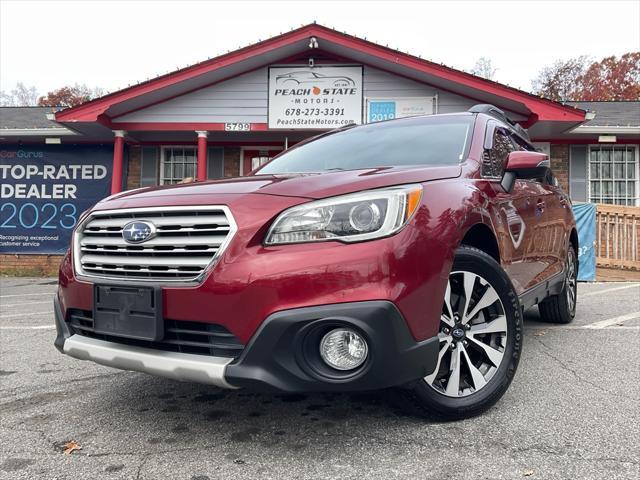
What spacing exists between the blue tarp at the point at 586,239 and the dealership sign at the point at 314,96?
4416 millimetres

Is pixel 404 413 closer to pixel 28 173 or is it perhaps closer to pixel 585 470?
pixel 585 470

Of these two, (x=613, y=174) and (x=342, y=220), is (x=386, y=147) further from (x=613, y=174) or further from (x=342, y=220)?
(x=613, y=174)

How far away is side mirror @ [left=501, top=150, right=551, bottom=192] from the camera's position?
289 centimetres

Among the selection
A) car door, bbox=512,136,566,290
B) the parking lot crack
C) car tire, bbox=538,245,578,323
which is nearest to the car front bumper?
the parking lot crack

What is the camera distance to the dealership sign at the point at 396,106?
32.6 ft

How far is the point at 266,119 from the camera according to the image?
33.2 ft

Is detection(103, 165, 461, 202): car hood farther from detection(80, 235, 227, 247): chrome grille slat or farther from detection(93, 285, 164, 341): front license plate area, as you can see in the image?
detection(93, 285, 164, 341): front license plate area

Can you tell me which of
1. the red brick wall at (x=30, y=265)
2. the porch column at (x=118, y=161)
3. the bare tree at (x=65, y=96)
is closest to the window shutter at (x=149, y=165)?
the porch column at (x=118, y=161)

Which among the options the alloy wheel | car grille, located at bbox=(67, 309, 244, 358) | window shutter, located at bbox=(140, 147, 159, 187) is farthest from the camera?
window shutter, located at bbox=(140, 147, 159, 187)

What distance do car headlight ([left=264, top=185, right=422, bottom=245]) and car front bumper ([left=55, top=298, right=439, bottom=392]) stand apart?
11.0 inches

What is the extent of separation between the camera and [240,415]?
2.49 meters

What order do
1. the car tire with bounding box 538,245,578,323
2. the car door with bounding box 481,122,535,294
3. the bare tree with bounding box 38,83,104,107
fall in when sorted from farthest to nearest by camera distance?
the bare tree with bounding box 38,83,104,107, the car tire with bounding box 538,245,578,323, the car door with bounding box 481,122,535,294

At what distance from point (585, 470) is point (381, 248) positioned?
1.11 meters

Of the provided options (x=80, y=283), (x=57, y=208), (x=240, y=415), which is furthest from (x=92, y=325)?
(x=57, y=208)
